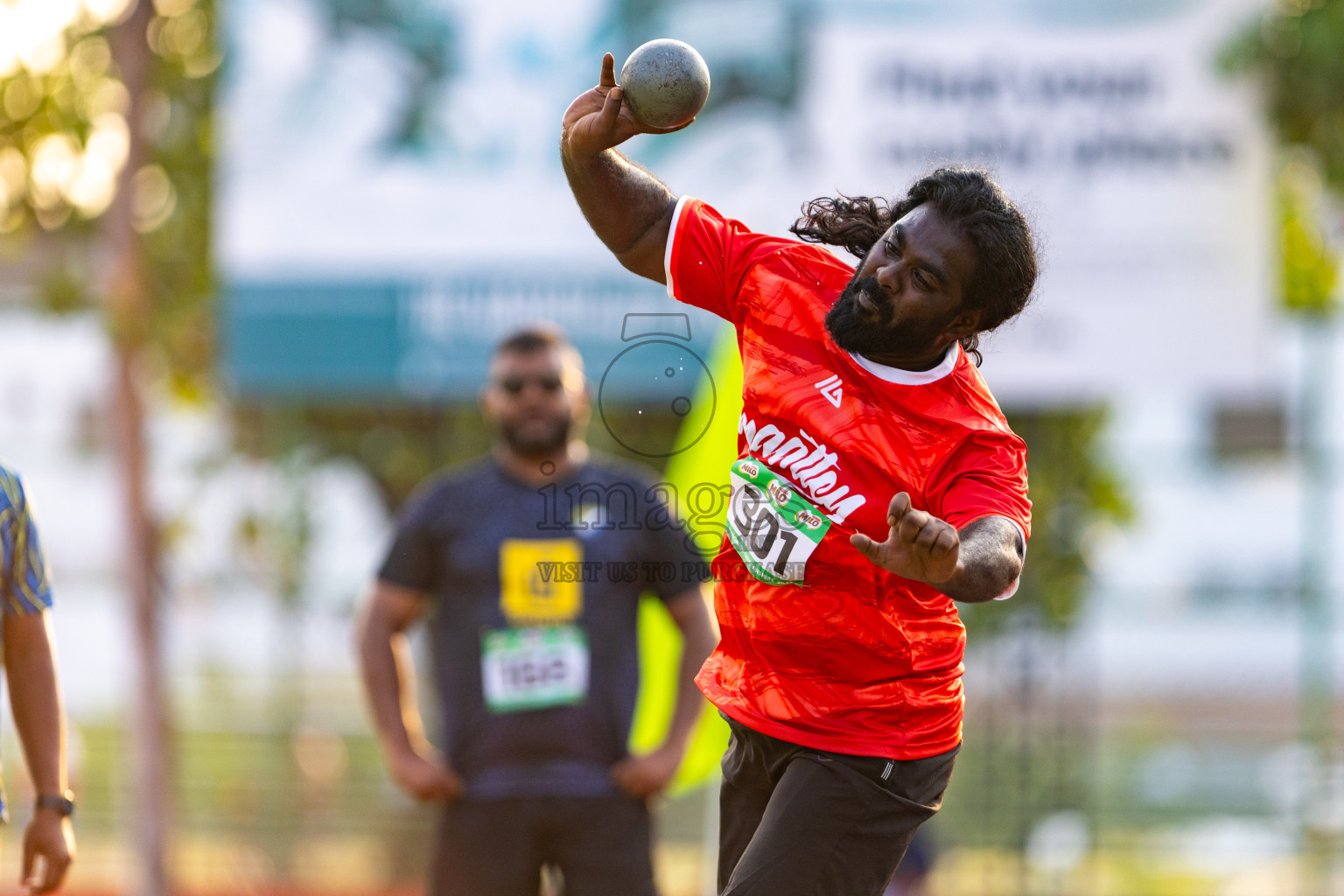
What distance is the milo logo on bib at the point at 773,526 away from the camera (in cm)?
256

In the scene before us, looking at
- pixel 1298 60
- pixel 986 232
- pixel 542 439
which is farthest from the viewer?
pixel 1298 60

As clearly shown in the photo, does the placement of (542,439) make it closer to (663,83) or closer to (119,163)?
(663,83)

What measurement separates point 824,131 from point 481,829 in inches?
167

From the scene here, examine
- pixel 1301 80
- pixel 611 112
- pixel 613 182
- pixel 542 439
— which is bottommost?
pixel 542 439

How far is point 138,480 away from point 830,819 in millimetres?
5348

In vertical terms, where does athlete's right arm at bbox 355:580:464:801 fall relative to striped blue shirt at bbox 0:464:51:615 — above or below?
below

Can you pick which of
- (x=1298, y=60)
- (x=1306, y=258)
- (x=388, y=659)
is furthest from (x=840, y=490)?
(x=1306, y=258)

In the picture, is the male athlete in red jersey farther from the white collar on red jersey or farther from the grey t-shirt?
the grey t-shirt

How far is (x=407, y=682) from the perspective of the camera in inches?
176

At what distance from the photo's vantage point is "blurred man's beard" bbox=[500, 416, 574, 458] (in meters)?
4.29

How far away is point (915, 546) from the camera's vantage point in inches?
85.7

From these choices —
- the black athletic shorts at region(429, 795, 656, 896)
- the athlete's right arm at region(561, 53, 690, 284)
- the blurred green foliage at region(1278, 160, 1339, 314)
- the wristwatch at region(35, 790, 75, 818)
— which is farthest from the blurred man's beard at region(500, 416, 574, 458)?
the blurred green foliage at region(1278, 160, 1339, 314)

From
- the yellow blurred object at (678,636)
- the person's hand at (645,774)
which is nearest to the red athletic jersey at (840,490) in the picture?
the person's hand at (645,774)

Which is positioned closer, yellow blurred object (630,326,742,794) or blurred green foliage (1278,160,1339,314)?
yellow blurred object (630,326,742,794)
